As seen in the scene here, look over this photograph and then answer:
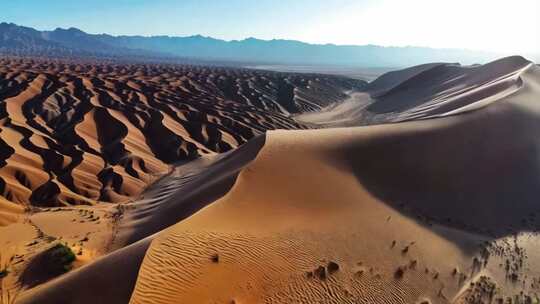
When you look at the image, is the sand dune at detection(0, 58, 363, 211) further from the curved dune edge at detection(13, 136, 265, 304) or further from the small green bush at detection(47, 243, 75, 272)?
the small green bush at detection(47, 243, 75, 272)

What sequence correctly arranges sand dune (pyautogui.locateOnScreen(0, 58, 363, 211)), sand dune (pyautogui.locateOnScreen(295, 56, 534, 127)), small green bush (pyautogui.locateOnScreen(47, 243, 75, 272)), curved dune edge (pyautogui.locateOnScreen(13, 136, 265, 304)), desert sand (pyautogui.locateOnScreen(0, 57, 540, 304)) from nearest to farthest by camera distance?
curved dune edge (pyautogui.locateOnScreen(13, 136, 265, 304)) → desert sand (pyautogui.locateOnScreen(0, 57, 540, 304)) → small green bush (pyautogui.locateOnScreen(47, 243, 75, 272)) → sand dune (pyautogui.locateOnScreen(0, 58, 363, 211)) → sand dune (pyautogui.locateOnScreen(295, 56, 534, 127))

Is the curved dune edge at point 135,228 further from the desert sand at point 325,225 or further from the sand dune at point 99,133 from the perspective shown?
the sand dune at point 99,133

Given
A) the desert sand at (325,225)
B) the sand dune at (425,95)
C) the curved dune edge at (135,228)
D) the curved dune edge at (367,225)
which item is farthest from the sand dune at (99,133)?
the sand dune at (425,95)

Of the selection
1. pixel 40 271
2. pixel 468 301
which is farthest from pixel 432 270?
pixel 40 271

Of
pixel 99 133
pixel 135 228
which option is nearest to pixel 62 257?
pixel 135 228

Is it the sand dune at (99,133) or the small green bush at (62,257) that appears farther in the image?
the sand dune at (99,133)

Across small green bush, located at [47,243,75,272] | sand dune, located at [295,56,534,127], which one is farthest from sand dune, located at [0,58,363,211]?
sand dune, located at [295,56,534,127]

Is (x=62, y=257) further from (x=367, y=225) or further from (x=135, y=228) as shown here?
(x=367, y=225)
